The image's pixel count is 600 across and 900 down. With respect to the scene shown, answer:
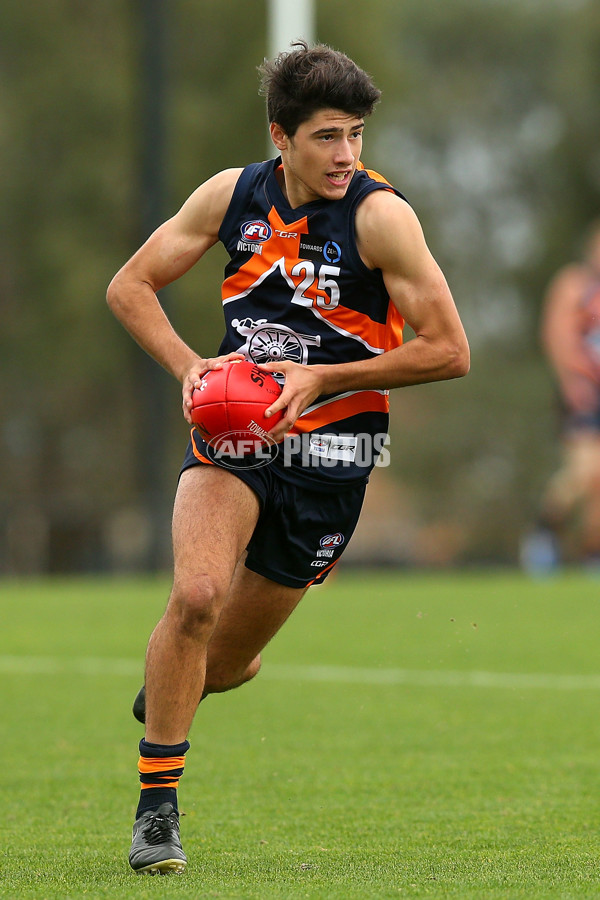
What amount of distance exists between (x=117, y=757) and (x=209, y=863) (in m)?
2.12

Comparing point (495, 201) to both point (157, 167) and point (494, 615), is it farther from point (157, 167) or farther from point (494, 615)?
point (494, 615)

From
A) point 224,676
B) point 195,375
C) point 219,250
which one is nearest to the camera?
point 195,375

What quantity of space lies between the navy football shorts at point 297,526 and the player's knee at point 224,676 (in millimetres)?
442

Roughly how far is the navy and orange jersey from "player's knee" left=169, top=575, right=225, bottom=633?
0.59 meters

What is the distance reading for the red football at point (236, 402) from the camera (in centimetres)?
423

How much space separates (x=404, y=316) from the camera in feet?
14.5

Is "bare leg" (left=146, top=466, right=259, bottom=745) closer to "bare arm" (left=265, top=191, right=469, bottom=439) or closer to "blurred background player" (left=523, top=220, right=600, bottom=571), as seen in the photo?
"bare arm" (left=265, top=191, right=469, bottom=439)

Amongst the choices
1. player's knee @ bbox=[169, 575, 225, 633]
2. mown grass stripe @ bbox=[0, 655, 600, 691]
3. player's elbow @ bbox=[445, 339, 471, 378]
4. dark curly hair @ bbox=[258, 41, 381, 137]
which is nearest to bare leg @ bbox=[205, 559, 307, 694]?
player's knee @ bbox=[169, 575, 225, 633]

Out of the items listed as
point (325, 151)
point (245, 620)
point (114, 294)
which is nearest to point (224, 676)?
point (245, 620)

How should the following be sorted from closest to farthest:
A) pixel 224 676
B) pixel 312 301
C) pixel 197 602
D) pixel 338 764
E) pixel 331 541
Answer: pixel 197 602 → pixel 312 301 → pixel 331 541 → pixel 224 676 → pixel 338 764

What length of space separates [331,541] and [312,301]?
809mm

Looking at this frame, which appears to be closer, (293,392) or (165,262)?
(293,392)

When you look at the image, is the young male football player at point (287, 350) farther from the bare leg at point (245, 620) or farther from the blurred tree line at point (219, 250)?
the blurred tree line at point (219, 250)

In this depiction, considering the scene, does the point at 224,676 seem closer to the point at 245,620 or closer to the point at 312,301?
the point at 245,620
